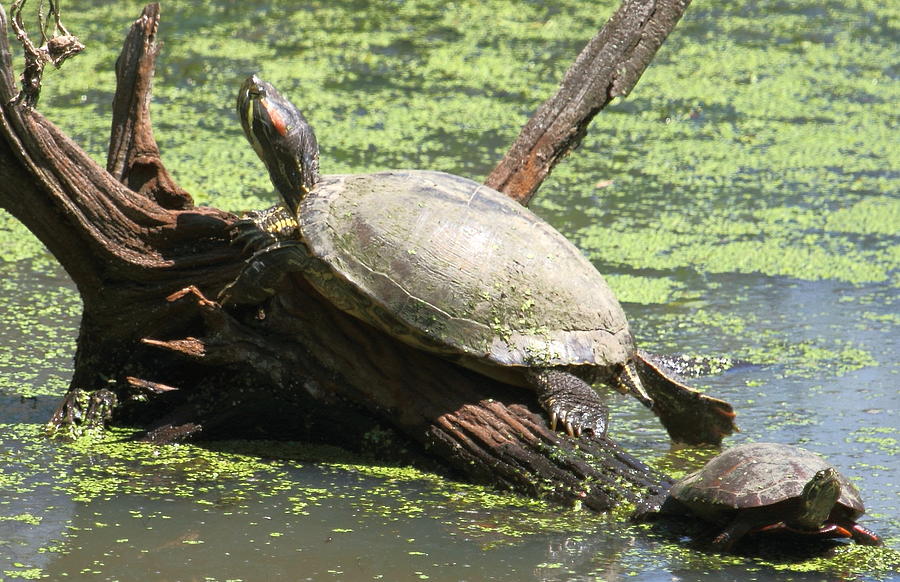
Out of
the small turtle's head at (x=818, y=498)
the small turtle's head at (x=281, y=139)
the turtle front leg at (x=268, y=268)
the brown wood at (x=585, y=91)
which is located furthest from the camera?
the brown wood at (x=585, y=91)

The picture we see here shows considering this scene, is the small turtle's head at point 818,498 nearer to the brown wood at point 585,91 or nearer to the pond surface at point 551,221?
the pond surface at point 551,221

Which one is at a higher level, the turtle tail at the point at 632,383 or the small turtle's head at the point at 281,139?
the small turtle's head at the point at 281,139

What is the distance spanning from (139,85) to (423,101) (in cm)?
404

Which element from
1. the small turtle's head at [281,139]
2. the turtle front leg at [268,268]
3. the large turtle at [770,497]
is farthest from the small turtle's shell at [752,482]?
the small turtle's head at [281,139]

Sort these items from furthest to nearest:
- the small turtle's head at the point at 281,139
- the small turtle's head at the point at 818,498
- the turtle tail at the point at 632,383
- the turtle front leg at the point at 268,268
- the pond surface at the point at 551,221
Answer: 1. the small turtle's head at the point at 281,139
2. the turtle tail at the point at 632,383
3. the turtle front leg at the point at 268,268
4. the pond surface at the point at 551,221
5. the small turtle's head at the point at 818,498

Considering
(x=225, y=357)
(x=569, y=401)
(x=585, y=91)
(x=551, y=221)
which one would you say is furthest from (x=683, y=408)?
(x=551, y=221)

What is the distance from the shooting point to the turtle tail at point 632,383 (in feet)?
13.6

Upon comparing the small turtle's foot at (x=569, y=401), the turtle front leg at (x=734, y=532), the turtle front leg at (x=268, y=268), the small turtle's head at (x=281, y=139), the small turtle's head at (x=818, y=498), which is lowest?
the turtle front leg at (x=734, y=532)

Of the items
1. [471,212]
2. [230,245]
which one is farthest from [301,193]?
[471,212]

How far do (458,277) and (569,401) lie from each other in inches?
20.8

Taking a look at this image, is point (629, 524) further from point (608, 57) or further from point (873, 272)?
point (873, 272)

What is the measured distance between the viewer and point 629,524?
3490mm

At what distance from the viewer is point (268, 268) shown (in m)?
3.91

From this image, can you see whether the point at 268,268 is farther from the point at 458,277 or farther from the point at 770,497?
the point at 770,497
